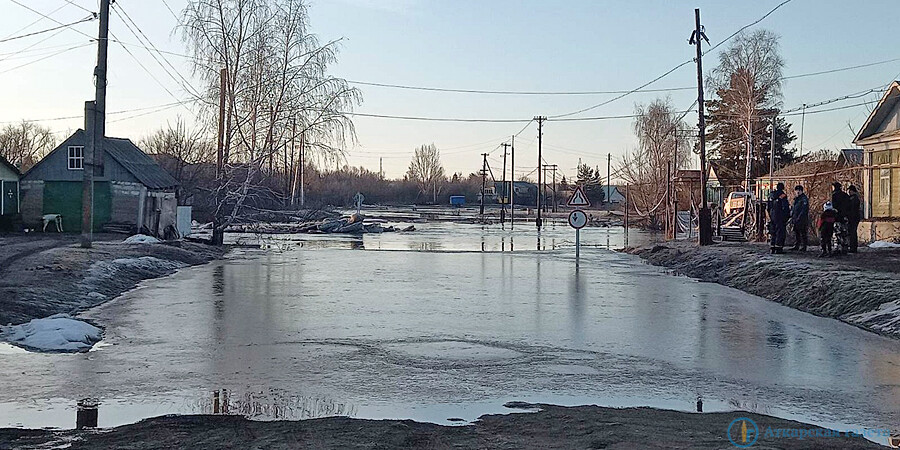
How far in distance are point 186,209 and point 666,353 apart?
106 feet

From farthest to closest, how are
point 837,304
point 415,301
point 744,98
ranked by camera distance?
point 744,98 < point 415,301 < point 837,304

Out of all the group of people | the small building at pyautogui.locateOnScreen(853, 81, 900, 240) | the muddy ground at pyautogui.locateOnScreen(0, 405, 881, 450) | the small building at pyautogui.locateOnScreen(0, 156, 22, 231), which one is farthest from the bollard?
the small building at pyautogui.locateOnScreen(0, 156, 22, 231)

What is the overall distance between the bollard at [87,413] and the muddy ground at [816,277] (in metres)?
10.2

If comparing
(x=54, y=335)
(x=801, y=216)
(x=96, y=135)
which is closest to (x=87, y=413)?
(x=54, y=335)

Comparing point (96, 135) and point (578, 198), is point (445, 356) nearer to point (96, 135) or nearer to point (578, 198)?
point (96, 135)

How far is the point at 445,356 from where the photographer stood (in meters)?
10.3

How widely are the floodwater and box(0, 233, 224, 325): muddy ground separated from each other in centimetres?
71

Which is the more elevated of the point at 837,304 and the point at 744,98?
the point at 744,98

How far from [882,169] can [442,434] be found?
2624 cm

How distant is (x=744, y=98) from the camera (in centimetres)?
5669

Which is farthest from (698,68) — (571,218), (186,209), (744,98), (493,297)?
(744,98)

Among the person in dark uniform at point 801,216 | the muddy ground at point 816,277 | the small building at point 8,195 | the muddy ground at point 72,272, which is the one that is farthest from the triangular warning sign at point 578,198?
the small building at point 8,195

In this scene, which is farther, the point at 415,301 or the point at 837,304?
the point at 415,301

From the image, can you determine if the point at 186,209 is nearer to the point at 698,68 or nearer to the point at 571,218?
the point at 571,218
